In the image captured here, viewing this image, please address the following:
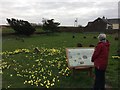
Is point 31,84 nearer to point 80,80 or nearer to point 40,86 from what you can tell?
point 40,86

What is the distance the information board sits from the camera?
1248 cm

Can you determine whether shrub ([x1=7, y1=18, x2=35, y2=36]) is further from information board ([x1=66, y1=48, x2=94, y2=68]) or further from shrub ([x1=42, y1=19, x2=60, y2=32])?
information board ([x1=66, y1=48, x2=94, y2=68])

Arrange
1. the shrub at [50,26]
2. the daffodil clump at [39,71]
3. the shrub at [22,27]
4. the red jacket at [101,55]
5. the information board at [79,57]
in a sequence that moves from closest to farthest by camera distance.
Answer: the red jacket at [101,55] < the daffodil clump at [39,71] < the information board at [79,57] < the shrub at [22,27] < the shrub at [50,26]

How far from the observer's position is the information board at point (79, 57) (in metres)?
12.5

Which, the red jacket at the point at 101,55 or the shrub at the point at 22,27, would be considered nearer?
the red jacket at the point at 101,55

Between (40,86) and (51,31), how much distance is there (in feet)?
163

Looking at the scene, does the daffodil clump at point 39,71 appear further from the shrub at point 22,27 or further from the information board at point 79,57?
the shrub at point 22,27

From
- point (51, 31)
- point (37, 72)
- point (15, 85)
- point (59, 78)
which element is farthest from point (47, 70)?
point (51, 31)

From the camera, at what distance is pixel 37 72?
45.4 ft

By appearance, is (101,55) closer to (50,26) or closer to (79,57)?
(79,57)

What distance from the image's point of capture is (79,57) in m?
12.8

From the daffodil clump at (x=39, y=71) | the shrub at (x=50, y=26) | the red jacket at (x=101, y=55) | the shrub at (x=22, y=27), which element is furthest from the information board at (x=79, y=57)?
the shrub at (x=50, y=26)

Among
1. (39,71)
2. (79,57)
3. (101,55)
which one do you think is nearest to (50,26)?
(39,71)

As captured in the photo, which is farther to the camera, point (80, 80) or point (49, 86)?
point (80, 80)
